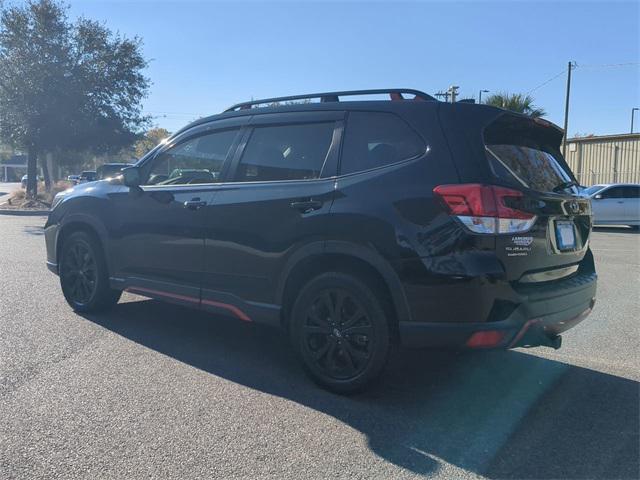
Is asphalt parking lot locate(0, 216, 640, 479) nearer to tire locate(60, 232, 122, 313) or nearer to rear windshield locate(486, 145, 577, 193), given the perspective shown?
tire locate(60, 232, 122, 313)

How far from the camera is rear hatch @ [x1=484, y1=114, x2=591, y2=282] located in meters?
3.43

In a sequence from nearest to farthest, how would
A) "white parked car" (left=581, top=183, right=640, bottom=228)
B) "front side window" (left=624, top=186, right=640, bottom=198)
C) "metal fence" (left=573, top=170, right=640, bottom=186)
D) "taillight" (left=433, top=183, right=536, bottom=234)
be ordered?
"taillight" (left=433, top=183, right=536, bottom=234) < "white parked car" (left=581, top=183, right=640, bottom=228) < "front side window" (left=624, top=186, right=640, bottom=198) < "metal fence" (left=573, top=170, right=640, bottom=186)

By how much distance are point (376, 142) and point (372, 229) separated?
0.67 metres

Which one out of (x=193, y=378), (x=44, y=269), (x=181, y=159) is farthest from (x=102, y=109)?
(x=193, y=378)

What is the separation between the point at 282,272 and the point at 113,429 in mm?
1503

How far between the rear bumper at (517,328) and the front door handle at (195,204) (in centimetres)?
202

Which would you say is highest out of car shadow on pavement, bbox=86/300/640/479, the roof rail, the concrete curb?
the roof rail

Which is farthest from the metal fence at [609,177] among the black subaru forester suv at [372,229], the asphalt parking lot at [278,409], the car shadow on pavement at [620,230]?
the black subaru forester suv at [372,229]

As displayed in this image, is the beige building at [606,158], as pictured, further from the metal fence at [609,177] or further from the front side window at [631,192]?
the front side window at [631,192]

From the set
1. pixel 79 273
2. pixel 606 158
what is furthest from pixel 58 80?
pixel 606 158

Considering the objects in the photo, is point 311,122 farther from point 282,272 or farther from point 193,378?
point 193,378

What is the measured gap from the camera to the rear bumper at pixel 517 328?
3391 mm

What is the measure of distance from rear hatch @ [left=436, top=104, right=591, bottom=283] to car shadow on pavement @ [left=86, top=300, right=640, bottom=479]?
90 cm

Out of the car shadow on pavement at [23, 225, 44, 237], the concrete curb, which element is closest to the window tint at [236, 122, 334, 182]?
the car shadow on pavement at [23, 225, 44, 237]
